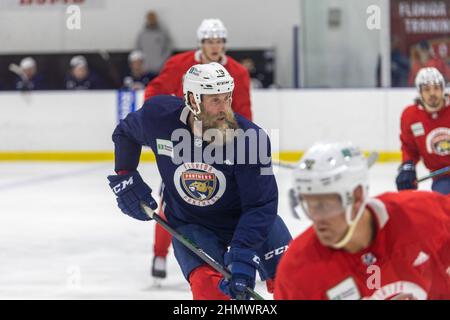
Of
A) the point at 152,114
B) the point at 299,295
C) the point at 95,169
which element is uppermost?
the point at 152,114

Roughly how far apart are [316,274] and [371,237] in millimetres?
160

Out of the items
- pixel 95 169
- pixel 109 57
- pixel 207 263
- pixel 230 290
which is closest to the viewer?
pixel 230 290

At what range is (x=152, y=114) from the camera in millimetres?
3496

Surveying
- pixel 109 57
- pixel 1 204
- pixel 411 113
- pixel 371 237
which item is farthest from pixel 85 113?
pixel 371 237

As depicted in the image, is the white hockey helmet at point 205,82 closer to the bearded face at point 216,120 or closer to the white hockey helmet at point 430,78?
the bearded face at point 216,120

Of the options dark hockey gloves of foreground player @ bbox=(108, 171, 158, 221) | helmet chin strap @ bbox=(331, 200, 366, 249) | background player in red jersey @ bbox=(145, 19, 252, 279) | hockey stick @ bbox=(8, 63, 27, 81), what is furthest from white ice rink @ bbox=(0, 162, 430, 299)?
helmet chin strap @ bbox=(331, 200, 366, 249)

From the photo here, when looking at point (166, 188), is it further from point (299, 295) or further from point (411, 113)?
point (411, 113)

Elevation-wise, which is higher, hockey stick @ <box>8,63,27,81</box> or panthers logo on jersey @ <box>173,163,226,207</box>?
panthers logo on jersey @ <box>173,163,226,207</box>

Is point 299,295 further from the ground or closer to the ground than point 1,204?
further from the ground

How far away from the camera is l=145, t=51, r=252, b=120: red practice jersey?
16.6 feet

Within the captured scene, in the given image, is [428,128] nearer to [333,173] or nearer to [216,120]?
[216,120]

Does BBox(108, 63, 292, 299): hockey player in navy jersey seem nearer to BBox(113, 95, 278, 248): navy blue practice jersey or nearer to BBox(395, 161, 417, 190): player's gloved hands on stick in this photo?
BBox(113, 95, 278, 248): navy blue practice jersey

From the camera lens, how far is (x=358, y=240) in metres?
2.38

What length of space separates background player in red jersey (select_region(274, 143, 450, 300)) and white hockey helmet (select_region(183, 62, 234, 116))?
3.19ft
